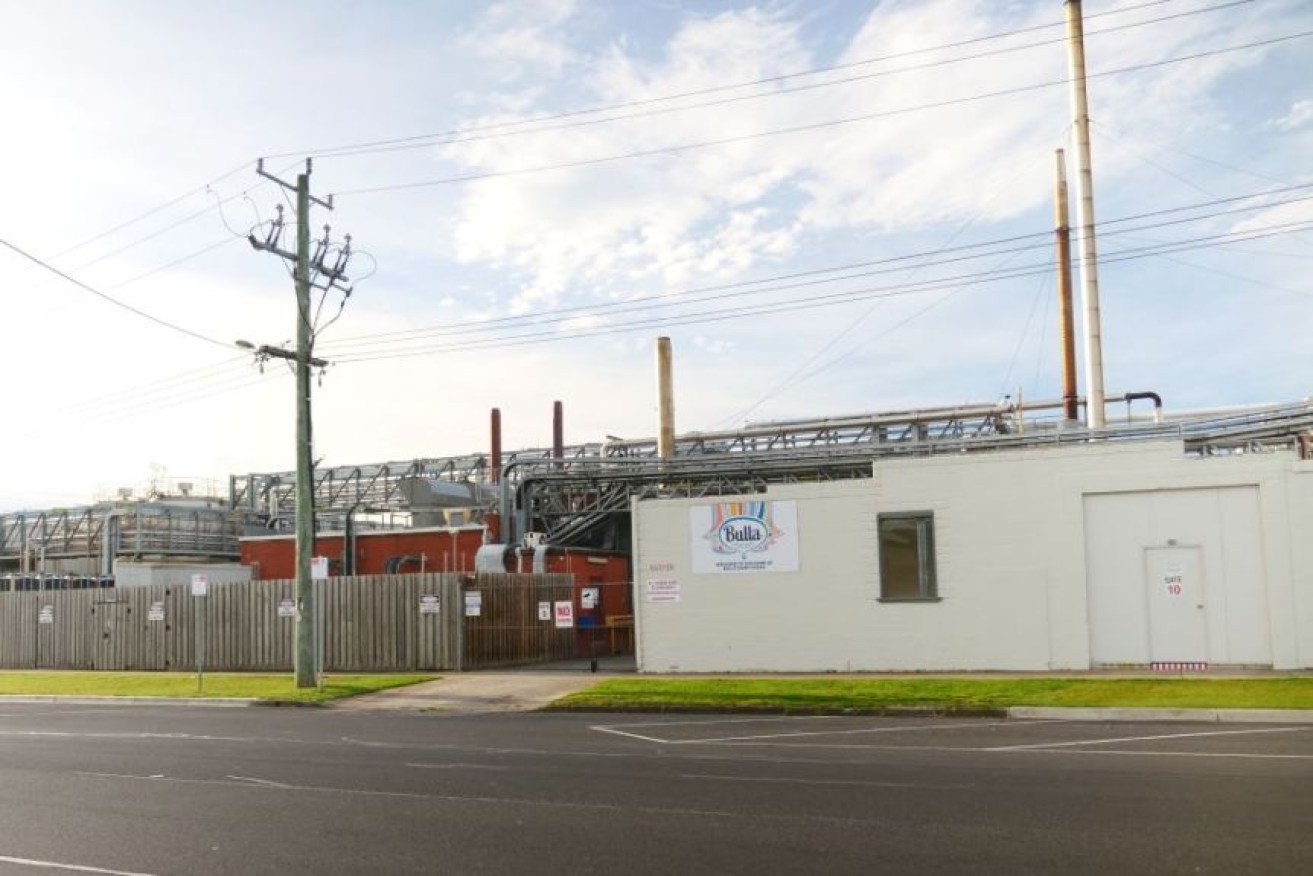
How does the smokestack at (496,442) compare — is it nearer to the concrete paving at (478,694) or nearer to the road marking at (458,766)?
the concrete paving at (478,694)

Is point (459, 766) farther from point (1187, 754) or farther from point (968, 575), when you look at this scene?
point (968, 575)

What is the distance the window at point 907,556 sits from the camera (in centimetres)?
2359

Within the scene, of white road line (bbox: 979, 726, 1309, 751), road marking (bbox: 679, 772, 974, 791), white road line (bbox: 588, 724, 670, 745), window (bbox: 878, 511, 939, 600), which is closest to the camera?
road marking (bbox: 679, 772, 974, 791)

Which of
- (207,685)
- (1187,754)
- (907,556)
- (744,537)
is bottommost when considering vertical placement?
(207,685)

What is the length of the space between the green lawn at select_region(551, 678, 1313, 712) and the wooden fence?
735cm

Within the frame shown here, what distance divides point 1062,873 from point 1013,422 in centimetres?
3147

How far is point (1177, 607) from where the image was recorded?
21.7m

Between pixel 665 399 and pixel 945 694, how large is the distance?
20.3 metres

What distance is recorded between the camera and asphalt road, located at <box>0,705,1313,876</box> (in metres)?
7.95

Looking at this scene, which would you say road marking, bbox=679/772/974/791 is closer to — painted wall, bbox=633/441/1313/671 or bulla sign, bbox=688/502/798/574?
painted wall, bbox=633/441/1313/671

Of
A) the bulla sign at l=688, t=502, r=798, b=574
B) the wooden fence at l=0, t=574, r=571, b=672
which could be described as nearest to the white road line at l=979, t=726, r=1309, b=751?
the bulla sign at l=688, t=502, r=798, b=574

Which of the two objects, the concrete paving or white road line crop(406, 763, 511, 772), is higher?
white road line crop(406, 763, 511, 772)

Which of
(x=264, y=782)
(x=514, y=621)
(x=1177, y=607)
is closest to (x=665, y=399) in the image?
(x=514, y=621)

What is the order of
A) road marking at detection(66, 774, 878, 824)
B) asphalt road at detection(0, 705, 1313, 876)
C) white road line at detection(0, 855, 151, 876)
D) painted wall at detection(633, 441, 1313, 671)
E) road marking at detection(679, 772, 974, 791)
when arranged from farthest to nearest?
1. painted wall at detection(633, 441, 1313, 671)
2. road marking at detection(679, 772, 974, 791)
3. road marking at detection(66, 774, 878, 824)
4. asphalt road at detection(0, 705, 1313, 876)
5. white road line at detection(0, 855, 151, 876)
